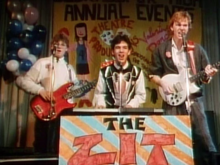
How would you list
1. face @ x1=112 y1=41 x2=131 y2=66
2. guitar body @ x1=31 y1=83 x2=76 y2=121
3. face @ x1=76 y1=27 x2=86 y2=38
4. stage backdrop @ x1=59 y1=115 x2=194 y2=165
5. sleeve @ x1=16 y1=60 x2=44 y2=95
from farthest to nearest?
face @ x1=76 y1=27 x2=86 y2=38, sleeve @ x1=16 y1=60 x2=44 y2=95, face @ x1=112 y1=41 x2=131 y2=66, guitar body @ x1=31 y1=83 x2=76 y2=121, stage backdrop @ x1=59 y1=115 x2=194 y2=165

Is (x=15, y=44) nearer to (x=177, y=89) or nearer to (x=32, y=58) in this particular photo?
(x=32, y=58)

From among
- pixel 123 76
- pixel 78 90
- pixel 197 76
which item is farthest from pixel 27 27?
pixel 197 76

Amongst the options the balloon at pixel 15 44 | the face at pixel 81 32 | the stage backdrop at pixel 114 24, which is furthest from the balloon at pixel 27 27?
the face at pixel 81 32

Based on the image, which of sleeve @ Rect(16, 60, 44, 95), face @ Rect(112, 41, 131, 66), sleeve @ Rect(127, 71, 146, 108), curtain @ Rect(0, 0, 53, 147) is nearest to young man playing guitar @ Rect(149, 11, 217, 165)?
sleeve @ Rect(127, 71, 146, 108)

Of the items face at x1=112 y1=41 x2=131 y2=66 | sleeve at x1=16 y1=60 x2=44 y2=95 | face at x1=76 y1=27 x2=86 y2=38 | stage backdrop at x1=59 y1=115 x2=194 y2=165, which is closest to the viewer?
stage backdrop at x1=59 y1=115 x2=194 y2=165

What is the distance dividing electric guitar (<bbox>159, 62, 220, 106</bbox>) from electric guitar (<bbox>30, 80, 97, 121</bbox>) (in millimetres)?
769

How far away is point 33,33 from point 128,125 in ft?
5.59

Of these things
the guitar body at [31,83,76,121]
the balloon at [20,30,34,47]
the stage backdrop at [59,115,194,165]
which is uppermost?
the balloon at [20,30,34,47]

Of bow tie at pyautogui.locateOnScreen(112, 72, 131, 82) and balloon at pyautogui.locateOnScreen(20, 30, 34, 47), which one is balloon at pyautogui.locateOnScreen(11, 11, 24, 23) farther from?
bow tie at pyautogui.locateOnScreen(112, 72, 131, 82)

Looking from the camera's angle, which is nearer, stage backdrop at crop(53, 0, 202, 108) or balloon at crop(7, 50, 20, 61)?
balloon at crop(7, 50, 20, 61)

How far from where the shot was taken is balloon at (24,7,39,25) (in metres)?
3.16

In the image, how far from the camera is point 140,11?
3408mm

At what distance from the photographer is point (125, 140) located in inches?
70.2

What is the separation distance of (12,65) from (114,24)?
108 centimetres
